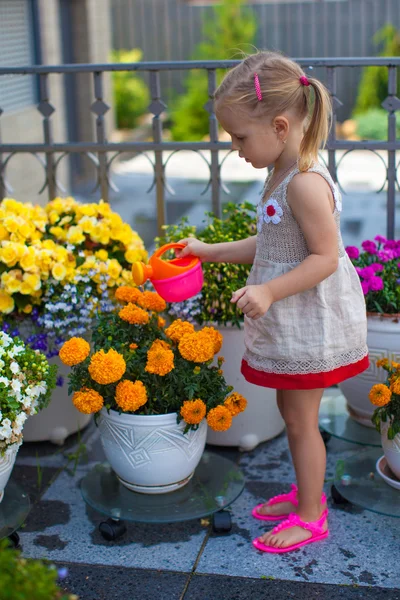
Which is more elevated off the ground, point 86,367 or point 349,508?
point 86,367

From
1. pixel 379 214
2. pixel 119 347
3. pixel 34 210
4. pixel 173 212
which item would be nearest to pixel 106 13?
pixel 173 212

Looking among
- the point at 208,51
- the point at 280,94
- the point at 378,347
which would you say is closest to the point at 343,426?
the point at 378,347

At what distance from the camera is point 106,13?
1148 centimetres

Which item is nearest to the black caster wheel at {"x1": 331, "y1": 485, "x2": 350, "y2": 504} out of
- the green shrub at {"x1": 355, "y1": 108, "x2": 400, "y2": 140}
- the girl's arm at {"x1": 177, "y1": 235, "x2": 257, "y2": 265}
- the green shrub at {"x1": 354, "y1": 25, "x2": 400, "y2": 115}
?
the girl's arm at {"x1": 177, "y1": 235, "x2": 257, "y2": 265}

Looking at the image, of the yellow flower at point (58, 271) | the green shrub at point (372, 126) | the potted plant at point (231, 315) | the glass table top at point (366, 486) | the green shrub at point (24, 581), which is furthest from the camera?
the green shrub at point (372, 126)

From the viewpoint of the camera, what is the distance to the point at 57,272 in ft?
9.98

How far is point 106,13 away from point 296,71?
987 cm

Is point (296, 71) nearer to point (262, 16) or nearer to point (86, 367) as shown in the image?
point (86, 367)

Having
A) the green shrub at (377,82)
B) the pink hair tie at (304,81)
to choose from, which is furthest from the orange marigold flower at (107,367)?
the green shrub at (377,82)

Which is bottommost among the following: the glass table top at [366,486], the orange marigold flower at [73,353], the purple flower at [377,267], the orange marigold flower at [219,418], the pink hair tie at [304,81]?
the glass table top at [366,486]

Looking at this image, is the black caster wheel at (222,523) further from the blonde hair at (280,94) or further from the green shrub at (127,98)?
the green shrub at (127,98)

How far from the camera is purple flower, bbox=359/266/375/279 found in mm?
3137

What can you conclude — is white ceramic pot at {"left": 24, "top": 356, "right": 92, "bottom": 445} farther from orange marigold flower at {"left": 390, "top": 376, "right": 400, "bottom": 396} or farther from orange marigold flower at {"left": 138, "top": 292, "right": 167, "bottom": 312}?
orange marigold flower at {"left": 390, "top": 376, "right": 400, "bottom": 396}

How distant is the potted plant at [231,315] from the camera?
315 cm
